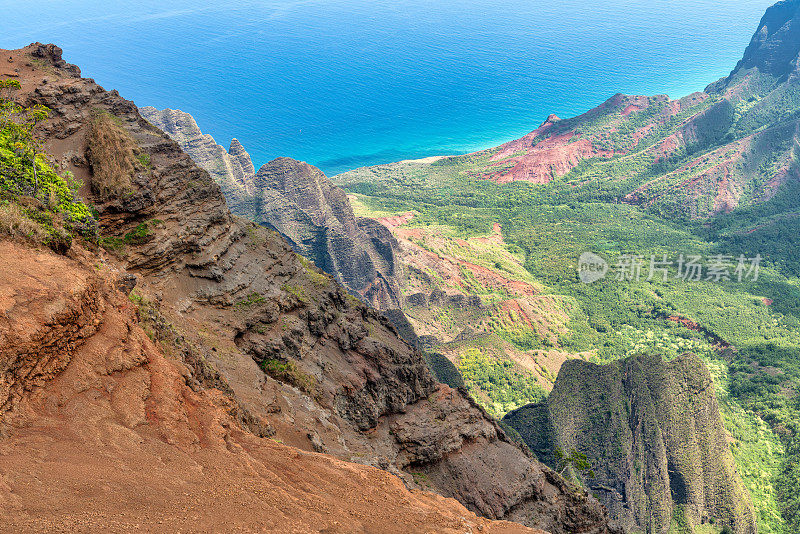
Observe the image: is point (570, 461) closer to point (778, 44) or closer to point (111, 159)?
point (111, 159)

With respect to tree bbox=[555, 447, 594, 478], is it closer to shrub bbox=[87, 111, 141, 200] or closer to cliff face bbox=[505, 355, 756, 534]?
cliff face bbox=[505, 355, 756, 534]

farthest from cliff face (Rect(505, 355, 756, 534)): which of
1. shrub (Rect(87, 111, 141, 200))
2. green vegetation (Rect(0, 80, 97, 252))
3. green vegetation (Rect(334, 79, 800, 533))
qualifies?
green vegetation (Rect(0, 80, 97, 252))

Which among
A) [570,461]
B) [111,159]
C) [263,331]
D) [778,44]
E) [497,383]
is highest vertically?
[778,44]

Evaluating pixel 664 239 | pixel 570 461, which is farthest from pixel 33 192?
pixel 664 239

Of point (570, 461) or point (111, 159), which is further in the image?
point (570, 461)

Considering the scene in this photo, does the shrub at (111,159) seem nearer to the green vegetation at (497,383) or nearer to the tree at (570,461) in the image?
the tree at (570,461)

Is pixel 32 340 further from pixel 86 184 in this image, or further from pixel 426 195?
pixel 426 195
